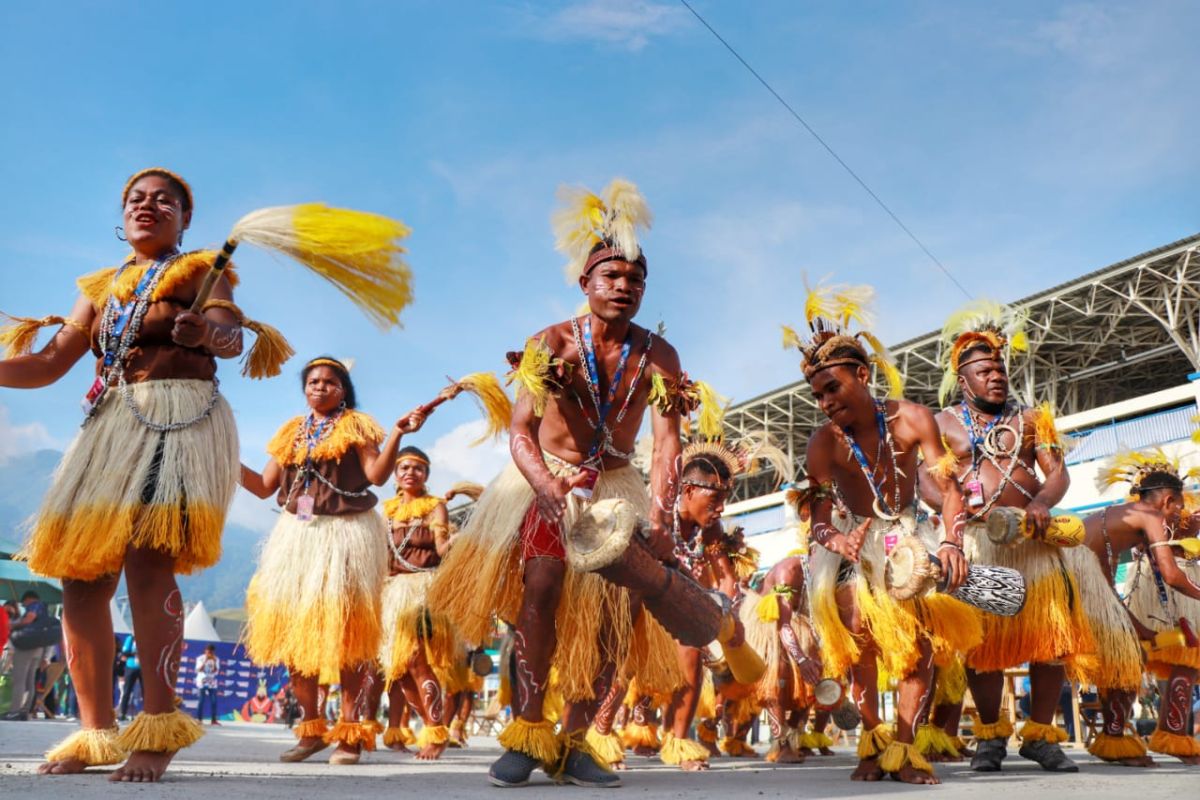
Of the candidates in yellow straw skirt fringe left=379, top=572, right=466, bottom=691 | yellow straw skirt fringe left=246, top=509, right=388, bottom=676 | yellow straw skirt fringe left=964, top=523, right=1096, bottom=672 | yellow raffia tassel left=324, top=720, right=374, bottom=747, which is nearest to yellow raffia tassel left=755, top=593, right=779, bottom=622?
yellow straw skirt fringe left=964, top=523, right=1096, bottom=672

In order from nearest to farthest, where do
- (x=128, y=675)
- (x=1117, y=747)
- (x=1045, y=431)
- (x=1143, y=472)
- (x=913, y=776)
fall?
(x=913, y=776) < (x=1045, y=431) < (x=1117, y=747) < (x=1143, y=472) < (x=128, y=675)

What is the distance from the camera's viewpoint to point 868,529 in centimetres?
405

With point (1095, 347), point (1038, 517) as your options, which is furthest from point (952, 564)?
point (1095, 347)

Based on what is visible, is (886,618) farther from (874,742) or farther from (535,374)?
(535,374)

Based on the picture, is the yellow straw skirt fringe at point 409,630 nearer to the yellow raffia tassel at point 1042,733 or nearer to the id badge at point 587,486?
the id badge at point 587,486

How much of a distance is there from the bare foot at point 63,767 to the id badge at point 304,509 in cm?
217

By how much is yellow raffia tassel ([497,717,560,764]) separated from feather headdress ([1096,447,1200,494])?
4.59 m

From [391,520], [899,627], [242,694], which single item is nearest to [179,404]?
[899,627]

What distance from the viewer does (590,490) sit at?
3500mm

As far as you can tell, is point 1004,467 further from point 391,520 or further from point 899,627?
point 391,520

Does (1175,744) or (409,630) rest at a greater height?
(409,630)

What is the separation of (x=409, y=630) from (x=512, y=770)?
3303 millimetres

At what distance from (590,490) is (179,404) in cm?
149

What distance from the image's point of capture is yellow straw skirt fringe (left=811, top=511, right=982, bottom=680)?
3770 mm
